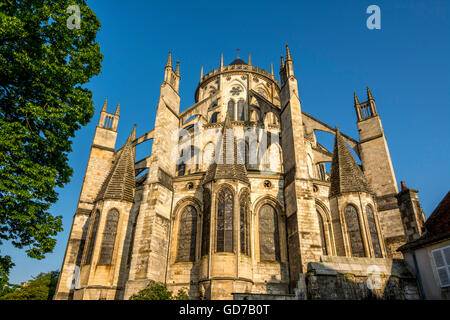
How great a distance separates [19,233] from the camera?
30.3 feet

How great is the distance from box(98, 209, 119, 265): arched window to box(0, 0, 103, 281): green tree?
6.85m

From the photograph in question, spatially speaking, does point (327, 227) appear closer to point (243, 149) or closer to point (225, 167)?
point (225, 167)

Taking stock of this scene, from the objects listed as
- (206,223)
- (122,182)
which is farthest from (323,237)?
(122,182)

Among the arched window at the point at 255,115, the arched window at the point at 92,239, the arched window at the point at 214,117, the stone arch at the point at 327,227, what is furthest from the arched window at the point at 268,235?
the arched window at the point at 214,117

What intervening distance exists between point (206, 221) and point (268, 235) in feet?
11.0

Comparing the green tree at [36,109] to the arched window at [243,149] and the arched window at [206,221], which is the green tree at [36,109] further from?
the arched window at [243,149]

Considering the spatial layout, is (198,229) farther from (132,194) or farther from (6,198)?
(6,198)

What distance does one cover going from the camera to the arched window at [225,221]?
1432cm

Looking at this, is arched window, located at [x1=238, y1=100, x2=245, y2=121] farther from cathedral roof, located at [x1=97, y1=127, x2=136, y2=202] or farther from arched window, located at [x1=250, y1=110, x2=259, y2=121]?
cathedral roof, located at [x1=97, y1=127, x2=136, y2=202]

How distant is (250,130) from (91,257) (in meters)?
14.1

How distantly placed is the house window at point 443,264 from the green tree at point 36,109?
11.5 metres

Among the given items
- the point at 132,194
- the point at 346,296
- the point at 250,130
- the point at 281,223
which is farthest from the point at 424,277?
the point at 250,130

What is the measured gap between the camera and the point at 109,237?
1636cm

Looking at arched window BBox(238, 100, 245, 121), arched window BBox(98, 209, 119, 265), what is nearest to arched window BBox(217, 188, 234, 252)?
arched window BBox(98, 209, 119, 265)
